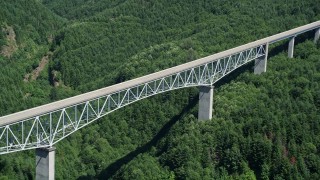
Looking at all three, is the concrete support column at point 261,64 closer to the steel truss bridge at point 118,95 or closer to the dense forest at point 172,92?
the steel truss bridge at point 118,95

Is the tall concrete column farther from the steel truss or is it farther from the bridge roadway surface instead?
the bridge roadway surface

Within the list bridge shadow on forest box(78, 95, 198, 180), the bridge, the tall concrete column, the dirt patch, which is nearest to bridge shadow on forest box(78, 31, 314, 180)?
bridge shadow on forest box(78, 95, 198, 180)

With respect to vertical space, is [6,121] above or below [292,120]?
above

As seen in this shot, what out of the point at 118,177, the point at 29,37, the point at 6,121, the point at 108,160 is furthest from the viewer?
the point at 29,37

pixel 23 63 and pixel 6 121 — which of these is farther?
pixel 23 63

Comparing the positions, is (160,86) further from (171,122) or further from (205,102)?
(171,122)

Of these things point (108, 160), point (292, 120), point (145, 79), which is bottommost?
point (108, 160)

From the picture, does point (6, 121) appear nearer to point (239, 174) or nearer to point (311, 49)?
point (239, 174)

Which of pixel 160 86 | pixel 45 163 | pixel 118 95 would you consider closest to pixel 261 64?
pixel 160 86

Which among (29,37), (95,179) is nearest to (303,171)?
(95,179)
